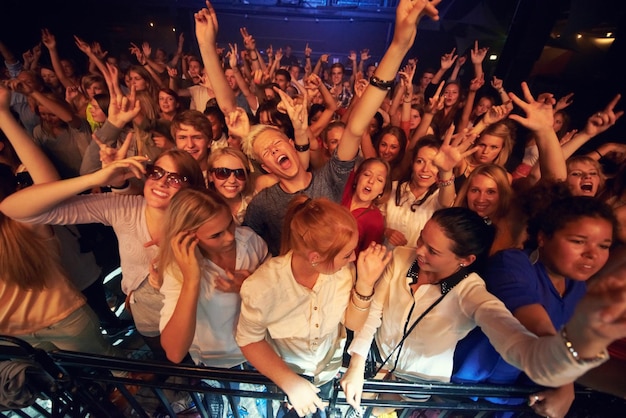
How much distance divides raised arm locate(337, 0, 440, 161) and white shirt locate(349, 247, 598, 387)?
31.2 inches

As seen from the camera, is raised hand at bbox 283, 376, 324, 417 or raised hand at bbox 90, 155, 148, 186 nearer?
raised hand at bbox 283, 376, 324, 417

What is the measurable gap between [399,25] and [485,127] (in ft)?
5.76

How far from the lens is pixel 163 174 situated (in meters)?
1.77

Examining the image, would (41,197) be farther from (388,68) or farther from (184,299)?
(388,68)

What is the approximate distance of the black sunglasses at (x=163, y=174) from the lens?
176cm

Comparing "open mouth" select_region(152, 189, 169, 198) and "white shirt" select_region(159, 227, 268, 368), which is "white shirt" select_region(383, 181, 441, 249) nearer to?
"white shirt" select_region(159, 227, 268, 368)

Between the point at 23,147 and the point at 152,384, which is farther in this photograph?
the point at 23,147

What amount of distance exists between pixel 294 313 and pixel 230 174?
1132mm

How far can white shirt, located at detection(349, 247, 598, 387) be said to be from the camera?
98 cm

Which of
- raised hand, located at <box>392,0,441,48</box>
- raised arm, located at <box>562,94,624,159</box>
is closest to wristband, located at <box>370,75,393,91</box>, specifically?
raised hand, located at <box>392,0,441,48</box>

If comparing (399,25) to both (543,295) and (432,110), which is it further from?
(432,110)

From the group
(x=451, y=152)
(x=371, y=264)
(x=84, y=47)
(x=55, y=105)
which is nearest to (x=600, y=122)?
(x=451, y=152)

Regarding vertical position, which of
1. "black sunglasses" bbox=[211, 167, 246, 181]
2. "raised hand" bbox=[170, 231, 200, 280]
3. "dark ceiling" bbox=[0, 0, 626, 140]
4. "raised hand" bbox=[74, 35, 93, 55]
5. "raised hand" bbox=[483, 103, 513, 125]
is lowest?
"raised hand" bbox=[170, 231, 200, 280]

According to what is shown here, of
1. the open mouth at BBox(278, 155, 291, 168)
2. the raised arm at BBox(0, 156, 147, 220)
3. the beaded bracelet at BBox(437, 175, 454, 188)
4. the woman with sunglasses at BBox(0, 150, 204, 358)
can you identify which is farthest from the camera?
the beaded bracelet at BBox(437, 175, 454, 188)
